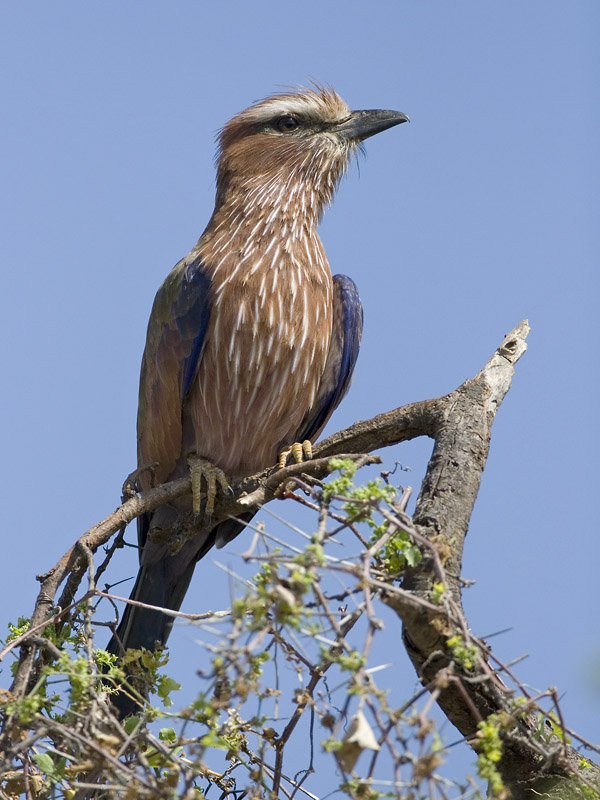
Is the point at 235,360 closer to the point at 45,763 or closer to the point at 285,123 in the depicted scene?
the point at 285,123

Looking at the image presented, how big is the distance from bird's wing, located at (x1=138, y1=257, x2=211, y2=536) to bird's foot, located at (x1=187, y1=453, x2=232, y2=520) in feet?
0.83

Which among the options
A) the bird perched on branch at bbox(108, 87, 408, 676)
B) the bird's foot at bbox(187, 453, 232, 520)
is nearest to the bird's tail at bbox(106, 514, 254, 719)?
the bird perched on branch at bbox(108, 87, 408, 676)

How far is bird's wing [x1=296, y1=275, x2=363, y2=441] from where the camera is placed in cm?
536

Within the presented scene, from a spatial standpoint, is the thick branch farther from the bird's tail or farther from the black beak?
the black beak

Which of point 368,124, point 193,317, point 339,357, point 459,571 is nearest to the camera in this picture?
point 459,571

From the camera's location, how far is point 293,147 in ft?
19.0

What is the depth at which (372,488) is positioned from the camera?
253 centimetres

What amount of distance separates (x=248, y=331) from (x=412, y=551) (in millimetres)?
2383

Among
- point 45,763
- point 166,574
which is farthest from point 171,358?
point 45,763

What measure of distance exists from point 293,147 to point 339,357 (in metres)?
1.42

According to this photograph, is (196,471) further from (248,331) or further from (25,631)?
(25,631)

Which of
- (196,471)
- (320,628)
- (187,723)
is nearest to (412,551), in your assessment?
(320,628)

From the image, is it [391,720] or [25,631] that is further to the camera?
[25,631]

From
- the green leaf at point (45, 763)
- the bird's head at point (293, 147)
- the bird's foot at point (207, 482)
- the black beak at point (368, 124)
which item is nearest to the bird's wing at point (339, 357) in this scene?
the bird's head at point (293, 147)
